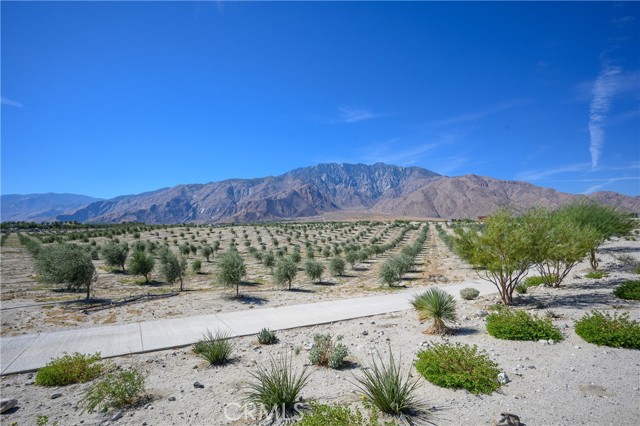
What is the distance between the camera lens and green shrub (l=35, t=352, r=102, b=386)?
24.0ft

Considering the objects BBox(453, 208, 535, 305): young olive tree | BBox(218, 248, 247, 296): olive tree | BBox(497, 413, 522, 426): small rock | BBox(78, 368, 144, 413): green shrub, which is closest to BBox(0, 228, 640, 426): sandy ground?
BBox(78, 368, 144, 413): green shrub

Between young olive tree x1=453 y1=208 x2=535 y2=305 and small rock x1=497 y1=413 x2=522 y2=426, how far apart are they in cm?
737

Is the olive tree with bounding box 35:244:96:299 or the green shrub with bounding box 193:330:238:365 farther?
the olive tree with bounding box 35:244:96:299

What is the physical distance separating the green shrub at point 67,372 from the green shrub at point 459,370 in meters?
7.70

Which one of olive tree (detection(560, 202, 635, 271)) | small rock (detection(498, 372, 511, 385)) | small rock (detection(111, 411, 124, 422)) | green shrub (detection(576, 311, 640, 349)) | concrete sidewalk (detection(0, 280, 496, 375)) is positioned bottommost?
concrete sidewalk (detection(0, 280, 496, 375))

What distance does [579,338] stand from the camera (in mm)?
8648

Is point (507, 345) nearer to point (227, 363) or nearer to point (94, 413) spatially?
point (227, 363)

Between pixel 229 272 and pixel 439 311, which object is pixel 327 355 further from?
pixel 229 272

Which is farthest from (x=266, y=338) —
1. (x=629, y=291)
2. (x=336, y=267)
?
(x=336, y=267)

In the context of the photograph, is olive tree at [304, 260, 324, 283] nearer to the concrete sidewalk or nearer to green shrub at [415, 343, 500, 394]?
the concrete sidewalk

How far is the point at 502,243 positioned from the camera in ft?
37.4

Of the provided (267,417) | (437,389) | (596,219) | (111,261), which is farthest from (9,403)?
(596,219)

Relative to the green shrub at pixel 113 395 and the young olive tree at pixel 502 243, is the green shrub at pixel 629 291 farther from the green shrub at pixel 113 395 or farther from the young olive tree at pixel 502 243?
the green shrub at pixel 113 395

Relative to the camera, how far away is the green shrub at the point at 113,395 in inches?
238
